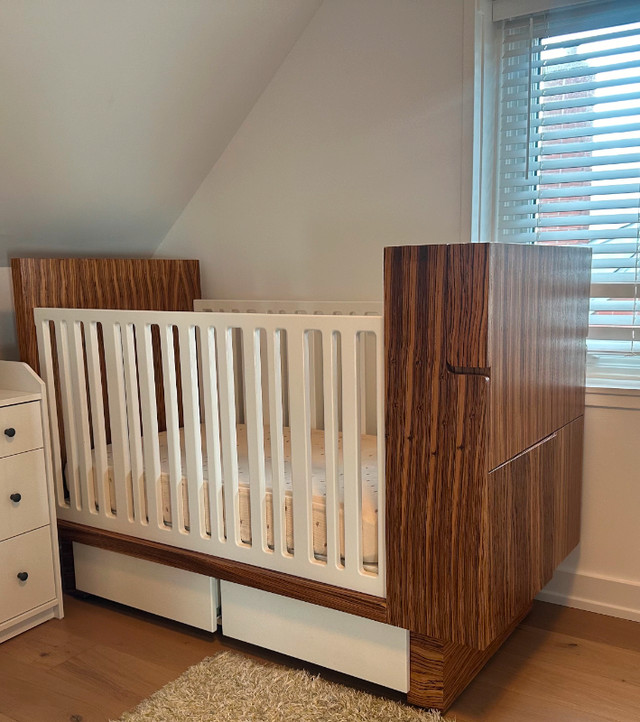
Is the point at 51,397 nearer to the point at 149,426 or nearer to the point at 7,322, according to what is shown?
the point at 7,322

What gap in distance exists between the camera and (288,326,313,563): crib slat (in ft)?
5.71

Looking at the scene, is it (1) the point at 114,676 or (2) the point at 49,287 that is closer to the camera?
(1) the point at 114,676

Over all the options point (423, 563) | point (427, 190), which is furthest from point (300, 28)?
point (423, 563)

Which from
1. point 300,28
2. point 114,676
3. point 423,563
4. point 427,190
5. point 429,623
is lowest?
point 114,676

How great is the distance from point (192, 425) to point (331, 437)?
453mm

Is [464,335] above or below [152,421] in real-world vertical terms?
above

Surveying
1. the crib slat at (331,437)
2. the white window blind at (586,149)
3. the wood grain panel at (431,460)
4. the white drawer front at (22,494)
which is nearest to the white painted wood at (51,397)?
the white drawer front at (22,494)

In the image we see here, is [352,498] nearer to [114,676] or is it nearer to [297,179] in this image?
[114,676]

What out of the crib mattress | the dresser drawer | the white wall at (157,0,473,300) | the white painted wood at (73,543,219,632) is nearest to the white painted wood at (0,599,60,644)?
the white painted wood at (73,543,219,632)

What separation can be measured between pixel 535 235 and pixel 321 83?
0.89 meters

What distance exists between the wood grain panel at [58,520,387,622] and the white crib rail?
0.02 metres

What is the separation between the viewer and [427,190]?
2.30 meters

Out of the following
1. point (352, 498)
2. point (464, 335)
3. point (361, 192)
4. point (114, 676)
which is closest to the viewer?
point (464, 335)

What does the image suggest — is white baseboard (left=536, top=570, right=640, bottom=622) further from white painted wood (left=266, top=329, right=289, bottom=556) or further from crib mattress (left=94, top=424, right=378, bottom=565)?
white painted wood (left=266, top=329, right=289, bottom=556)
